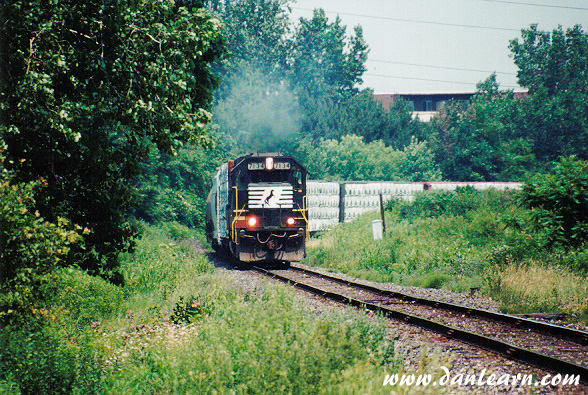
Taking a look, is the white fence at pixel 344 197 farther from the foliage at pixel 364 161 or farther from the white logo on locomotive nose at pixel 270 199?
the foliage at pixel 364 161

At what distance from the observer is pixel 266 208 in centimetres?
1845

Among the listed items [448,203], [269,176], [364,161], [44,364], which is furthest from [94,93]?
[364,161]

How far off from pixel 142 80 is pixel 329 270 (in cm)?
1271

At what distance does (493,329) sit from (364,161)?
1620 inches

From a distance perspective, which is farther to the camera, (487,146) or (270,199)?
(487,146)

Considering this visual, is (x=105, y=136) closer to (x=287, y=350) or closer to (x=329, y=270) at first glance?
(x=287, y=350)

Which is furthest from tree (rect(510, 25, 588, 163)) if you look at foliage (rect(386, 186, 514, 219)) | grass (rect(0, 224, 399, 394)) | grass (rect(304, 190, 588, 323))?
grass (rect(0, 224, 399, 394))

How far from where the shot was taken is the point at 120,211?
356 inches

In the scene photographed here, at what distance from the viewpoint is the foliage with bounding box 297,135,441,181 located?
48.7 m

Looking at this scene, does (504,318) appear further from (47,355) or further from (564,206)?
(47,355)

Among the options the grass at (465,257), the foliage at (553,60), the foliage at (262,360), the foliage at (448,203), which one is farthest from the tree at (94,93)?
the foliage at (553,60)

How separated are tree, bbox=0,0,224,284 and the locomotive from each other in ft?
29.6

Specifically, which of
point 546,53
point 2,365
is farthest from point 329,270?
point 546,53

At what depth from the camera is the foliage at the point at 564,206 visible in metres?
14.6
